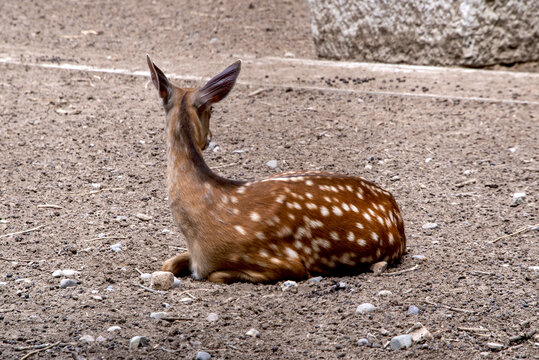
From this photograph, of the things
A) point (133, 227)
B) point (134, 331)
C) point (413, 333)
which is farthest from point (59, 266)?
point (413, 333)

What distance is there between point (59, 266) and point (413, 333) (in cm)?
219

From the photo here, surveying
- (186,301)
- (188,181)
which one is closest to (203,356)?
(186,301)

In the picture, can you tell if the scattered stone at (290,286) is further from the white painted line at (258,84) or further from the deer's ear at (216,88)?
the white painted line at (258,84)

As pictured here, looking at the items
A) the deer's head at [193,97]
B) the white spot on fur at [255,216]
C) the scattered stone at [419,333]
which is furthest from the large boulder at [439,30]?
the scattered stone at [419,333]

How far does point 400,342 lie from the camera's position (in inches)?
148

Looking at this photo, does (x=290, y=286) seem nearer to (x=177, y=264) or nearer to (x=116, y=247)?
(x=177, y=264)

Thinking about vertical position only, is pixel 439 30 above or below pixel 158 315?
above

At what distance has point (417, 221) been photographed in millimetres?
5703

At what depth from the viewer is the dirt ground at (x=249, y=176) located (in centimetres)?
392

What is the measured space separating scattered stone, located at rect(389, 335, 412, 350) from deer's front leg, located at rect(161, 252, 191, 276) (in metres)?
1.46

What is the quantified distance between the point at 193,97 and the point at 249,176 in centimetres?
192

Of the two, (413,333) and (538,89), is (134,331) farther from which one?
(538,89)

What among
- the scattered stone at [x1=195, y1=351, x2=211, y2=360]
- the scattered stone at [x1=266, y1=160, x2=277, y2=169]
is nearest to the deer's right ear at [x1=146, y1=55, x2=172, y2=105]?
the scattered stone at [x1=195, y1=351, x2=211, y2=360]

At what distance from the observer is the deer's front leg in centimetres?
470
